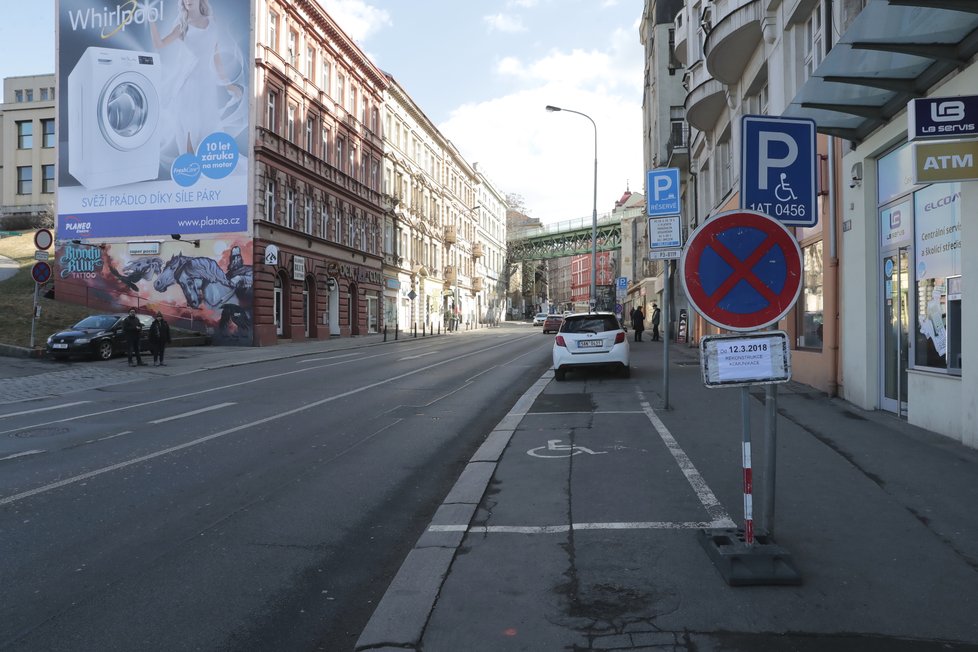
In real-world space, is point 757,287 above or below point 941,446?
above

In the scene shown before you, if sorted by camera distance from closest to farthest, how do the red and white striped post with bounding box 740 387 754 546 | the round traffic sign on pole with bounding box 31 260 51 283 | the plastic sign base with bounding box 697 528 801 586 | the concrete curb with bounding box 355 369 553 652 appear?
the concrete curb with bounding box 355 369 553 652 < the plastic sign base with bounding box 697 528 801 586 < the red and white striped post with bounding box 740 387 754 546 < the round traffic sign on pole with bounding box 31 260 51 283

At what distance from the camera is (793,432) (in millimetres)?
8594

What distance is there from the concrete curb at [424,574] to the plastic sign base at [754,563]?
156cm

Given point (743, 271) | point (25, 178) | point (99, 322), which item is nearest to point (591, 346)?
point (743, 271)

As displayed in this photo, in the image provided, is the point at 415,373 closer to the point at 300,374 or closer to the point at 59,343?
the point at 300,374

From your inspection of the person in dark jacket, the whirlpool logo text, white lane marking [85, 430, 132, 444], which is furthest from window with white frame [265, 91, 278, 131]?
white lane marking [85, 430, 132, 444]

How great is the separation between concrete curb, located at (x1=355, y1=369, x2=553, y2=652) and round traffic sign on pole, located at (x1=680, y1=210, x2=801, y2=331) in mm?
2152

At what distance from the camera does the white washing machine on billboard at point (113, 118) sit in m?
32.6

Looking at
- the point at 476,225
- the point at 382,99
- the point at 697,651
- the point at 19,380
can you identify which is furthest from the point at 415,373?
the point at 476,225

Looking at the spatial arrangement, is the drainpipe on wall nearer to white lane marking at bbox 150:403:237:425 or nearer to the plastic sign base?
the plastic sign base

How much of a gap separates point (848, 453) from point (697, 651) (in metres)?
4.87

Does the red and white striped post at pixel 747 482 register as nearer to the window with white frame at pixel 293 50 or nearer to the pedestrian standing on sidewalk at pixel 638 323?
the pedestrian standing on sidewalk at pixel 638 323

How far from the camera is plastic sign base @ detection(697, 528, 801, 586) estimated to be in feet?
13.1

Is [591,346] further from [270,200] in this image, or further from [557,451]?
[270,200]
